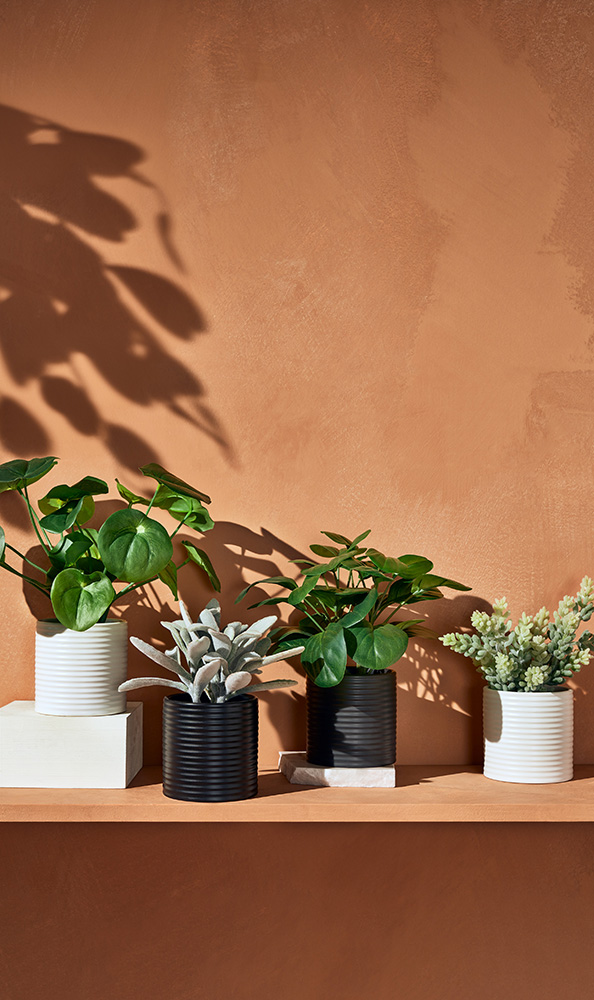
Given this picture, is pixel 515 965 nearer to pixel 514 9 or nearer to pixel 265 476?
pixel 265 476

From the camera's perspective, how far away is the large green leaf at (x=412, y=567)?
114cm

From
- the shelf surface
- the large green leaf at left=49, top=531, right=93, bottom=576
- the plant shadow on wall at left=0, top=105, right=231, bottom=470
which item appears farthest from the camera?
the plant shadow on wall at left=0, top=105, right=231, bottom=470

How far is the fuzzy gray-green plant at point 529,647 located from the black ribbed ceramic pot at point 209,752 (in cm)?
32

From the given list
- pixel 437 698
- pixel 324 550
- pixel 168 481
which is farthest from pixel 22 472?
pixel 437 698

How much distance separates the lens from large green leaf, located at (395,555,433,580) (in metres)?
1.14

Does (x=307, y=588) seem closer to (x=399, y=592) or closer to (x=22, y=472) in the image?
(x=399, y=592)

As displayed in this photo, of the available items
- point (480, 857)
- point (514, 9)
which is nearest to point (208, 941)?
point (480, 857)

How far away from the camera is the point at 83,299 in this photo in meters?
1.30

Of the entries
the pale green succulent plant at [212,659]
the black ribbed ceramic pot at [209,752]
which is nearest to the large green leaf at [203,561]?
the pale green succulent plant at [212,659]

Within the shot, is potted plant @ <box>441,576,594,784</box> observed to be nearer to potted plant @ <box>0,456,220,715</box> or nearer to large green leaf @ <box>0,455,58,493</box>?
potted plant @ <box>0,456,220,715</box>

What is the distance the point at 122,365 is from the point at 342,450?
1.19ft

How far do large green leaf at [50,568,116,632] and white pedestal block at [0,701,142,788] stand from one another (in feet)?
0.44

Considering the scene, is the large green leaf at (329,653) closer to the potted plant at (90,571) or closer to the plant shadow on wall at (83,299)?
the potted plant at (90,571)

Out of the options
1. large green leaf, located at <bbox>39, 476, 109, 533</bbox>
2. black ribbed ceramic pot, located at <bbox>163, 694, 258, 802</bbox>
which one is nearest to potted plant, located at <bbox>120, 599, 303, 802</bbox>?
black ribbed ceramic pot, located at <bbox>163, 694, 258, 802</bbox>
